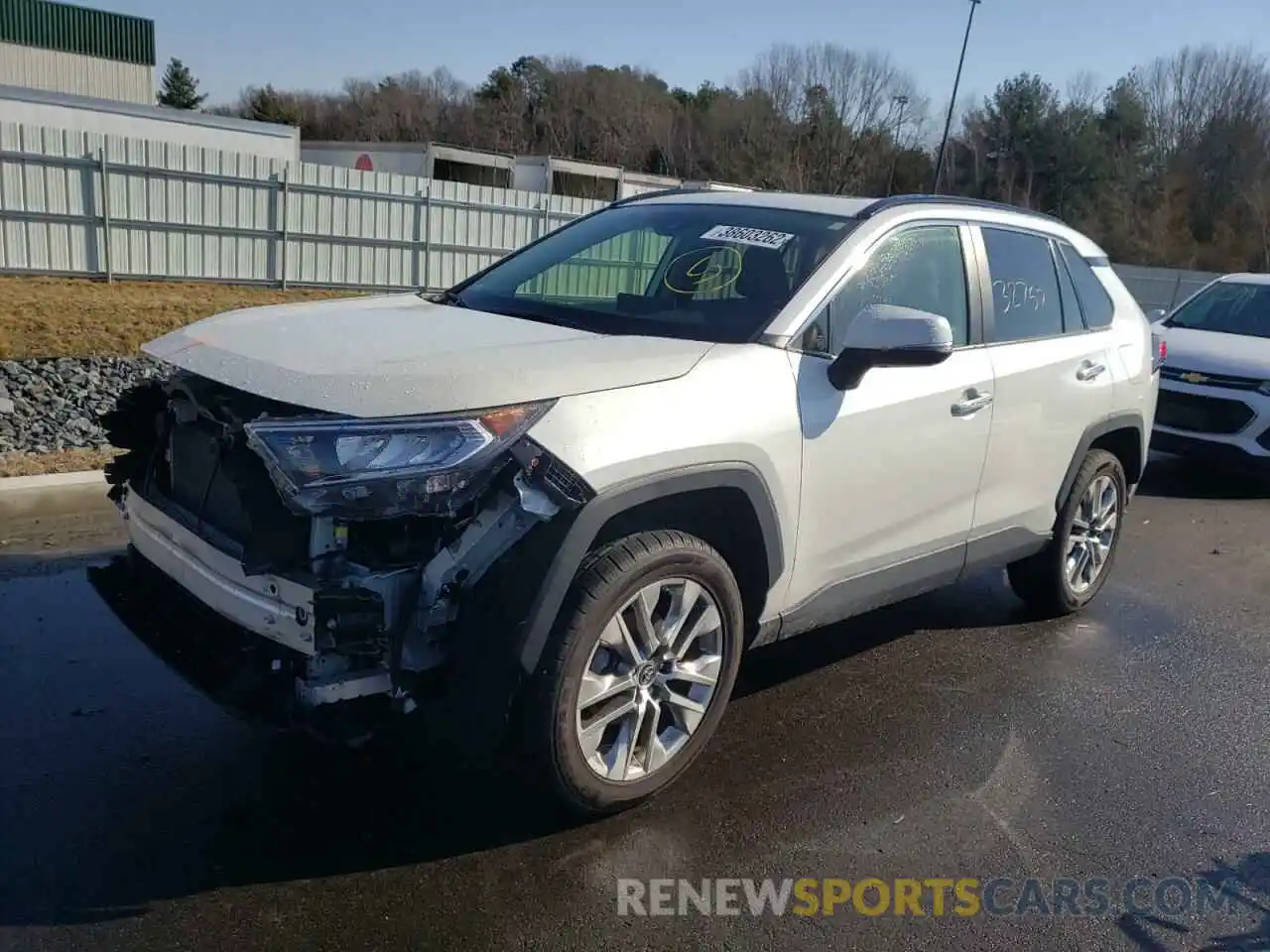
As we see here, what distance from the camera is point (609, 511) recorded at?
2988 millimetres

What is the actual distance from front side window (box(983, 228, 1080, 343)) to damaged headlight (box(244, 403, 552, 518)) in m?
2.56

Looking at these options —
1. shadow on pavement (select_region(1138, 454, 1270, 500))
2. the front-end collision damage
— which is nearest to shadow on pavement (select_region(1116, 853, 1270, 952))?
the front-end collision damage

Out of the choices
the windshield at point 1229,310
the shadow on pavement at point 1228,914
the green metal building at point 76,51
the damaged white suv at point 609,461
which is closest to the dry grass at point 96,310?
the damaged white suv at point 609,461

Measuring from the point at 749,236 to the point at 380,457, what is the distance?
1917 mm

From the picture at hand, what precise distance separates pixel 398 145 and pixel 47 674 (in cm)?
3227

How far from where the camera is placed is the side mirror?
3471mm

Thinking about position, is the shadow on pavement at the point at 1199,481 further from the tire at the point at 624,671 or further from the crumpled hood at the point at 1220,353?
the tire at the point at 624,671

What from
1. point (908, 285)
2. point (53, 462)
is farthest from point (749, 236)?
point (53, 462)

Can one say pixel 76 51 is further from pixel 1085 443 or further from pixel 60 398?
pixel 1085 443

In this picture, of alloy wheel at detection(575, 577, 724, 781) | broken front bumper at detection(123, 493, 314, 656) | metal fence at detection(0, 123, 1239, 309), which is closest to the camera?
broken front bumper at detection(123, 493, 314, 656)

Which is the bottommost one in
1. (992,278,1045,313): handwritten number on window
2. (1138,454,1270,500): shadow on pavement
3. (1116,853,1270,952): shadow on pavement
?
(1138,454,1270,500): shadow on pavement

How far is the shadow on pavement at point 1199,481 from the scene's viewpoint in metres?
9.01

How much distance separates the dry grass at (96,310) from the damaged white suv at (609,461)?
856 cm

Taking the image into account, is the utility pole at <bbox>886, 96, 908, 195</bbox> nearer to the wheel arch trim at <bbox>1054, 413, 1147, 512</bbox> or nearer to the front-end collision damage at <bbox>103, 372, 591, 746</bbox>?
the wheel arch trim at <bbox>1054, 413, 1147, 512</bbox>
